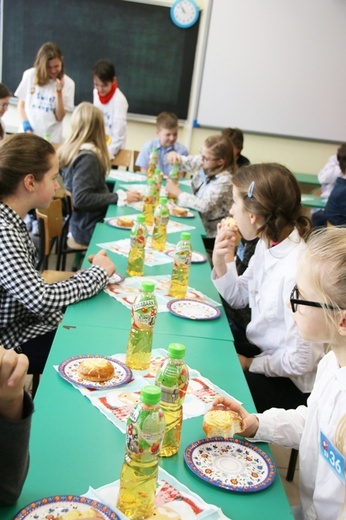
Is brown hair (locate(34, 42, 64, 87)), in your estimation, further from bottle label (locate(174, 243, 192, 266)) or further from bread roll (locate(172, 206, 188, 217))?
bottle label (locate(174, 243, 192, 266))

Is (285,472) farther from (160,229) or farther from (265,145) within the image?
(265,145)

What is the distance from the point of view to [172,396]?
1.37 m

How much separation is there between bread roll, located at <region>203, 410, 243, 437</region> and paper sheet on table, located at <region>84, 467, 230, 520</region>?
0.22m

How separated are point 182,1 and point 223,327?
5.68 metres

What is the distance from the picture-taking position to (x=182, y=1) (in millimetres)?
6750

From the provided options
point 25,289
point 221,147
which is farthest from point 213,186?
point 25,289

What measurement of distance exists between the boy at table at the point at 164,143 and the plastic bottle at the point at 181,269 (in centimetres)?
314

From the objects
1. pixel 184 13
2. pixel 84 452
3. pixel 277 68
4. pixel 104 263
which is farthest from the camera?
pixel 277 68

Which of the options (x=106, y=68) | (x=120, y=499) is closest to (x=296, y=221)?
(x=120, y=499)

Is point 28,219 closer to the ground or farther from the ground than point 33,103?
closer to the ground

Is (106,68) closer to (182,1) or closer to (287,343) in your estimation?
(182,1)

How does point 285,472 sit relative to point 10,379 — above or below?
below

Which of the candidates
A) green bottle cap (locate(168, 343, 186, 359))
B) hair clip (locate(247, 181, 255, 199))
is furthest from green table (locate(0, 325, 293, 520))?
hair clip (locate(247, 181, 255, 199))

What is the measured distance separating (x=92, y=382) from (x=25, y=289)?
62 centimetres
